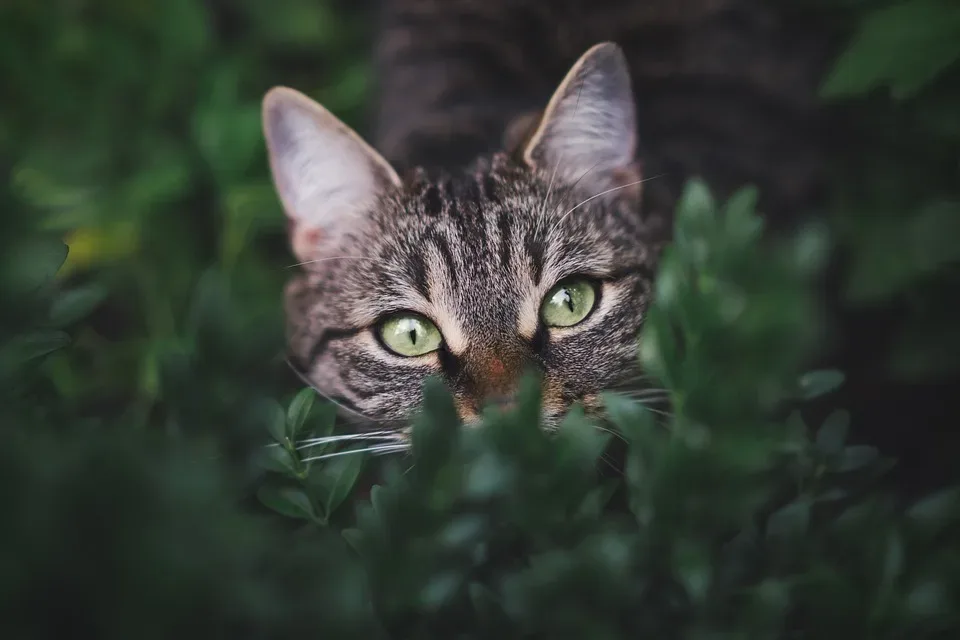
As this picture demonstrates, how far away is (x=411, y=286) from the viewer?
126 centimetres

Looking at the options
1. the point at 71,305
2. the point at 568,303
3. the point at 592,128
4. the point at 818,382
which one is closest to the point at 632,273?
the point at 568,303

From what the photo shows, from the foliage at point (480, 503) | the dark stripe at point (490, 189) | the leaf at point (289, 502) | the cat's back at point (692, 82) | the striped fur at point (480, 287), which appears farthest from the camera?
the cat's back at point (692, 82)

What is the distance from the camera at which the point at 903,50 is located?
3.92 ft

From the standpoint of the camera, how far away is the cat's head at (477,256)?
3.93ft

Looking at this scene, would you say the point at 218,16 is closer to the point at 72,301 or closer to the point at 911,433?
the point at 72,301

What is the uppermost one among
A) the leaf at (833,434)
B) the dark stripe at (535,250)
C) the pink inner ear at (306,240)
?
the pink inner ear at (306,240)

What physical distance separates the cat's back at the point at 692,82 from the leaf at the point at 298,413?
3.36 feet

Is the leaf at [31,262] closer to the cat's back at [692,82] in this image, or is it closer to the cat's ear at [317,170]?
the cat's ear at [317,170]

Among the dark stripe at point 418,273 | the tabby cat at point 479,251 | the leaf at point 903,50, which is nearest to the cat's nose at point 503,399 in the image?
the tabby cat at point 479,251

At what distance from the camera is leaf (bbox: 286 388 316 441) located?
0.81m

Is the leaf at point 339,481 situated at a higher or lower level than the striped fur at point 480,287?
lower

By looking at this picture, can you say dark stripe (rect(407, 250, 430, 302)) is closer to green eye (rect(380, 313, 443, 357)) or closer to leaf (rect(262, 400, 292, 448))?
green eye (rect(380, 313, 443, 357))

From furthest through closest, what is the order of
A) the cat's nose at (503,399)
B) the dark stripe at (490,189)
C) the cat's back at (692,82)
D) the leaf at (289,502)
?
the cat's back at (692,82), the dark stripe at (490,189), the cat's nose at (503,399), the leaf at (289,502)

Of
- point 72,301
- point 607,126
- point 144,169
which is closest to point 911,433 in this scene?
point 607,126
